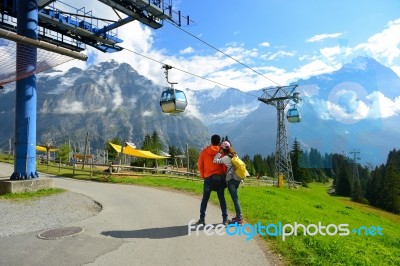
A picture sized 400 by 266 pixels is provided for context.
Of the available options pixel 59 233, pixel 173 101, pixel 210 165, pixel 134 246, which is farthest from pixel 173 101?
pixel 134 246

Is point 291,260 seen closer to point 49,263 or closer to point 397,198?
point 49,263

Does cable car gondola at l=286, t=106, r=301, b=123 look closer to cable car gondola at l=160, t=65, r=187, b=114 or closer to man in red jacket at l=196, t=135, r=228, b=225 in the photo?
cable car gondola at l=160, t=65, r=187, b=114

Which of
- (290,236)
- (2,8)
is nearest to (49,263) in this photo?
(290,236)

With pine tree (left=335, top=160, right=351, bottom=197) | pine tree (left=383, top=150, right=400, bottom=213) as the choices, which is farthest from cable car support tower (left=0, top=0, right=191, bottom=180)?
pine tree (left=335, top=160, right=351, bottom=197)

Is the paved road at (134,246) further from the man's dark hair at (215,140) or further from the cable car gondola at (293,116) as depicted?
the cable car gondola at (293,116)

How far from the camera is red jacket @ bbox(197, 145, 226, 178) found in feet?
28.6

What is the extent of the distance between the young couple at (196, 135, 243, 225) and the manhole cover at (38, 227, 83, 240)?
2.95 metres

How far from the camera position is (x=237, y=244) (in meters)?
7.13

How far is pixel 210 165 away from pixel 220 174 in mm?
335

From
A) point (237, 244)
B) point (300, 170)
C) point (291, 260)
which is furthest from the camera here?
point (300, 170)

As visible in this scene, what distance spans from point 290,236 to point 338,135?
7388cm

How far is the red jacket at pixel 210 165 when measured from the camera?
870cm

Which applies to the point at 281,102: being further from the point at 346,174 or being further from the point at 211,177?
the point at 346,174

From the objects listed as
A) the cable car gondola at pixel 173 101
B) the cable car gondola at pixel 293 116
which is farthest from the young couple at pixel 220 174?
the cable car gondola at pixel 293 116
